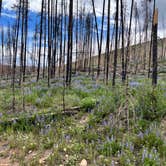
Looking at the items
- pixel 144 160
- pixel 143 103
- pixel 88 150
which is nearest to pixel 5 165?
pixel 88 150

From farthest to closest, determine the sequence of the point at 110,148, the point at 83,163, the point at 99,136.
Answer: the point at 99,136 < the point at 110,148 < the point at 83,163

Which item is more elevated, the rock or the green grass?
the green grass

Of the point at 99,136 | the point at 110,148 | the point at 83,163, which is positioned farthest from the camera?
the point at 99,136

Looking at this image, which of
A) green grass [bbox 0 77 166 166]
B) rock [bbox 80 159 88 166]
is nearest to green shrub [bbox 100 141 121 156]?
green grass [bbox 0 77 166 166]

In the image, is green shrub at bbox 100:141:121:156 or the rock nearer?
the rock

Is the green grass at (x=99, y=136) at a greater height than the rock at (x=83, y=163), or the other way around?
the green grass at (x=99, y=136)

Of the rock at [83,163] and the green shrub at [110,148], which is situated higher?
the green shrub at [110,148]

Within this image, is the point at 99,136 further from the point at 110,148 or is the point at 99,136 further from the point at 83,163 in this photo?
the point at 83,163

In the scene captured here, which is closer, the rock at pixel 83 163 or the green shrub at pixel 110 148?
the rock at pixel 83 163

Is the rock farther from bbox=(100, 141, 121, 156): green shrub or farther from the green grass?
bbox=(100, 141, 121, 156): green shrub

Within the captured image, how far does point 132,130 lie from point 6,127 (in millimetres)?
3162

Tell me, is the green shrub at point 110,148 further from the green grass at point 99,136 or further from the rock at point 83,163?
the rock at point 83,163

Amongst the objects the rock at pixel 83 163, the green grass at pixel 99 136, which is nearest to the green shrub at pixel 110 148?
the green grass at pixel 99 136

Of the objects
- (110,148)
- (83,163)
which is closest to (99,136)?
(110,148)
